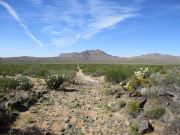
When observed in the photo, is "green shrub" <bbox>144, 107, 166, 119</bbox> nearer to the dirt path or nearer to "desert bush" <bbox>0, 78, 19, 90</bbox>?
the dirt path

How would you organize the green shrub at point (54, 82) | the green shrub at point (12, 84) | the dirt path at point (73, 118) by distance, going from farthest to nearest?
1. the green shrub at point (54, 82)
2. the green shrub at point (12, 84)
3. the dirt path at point (73, 118)

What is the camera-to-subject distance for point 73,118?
14031 mm

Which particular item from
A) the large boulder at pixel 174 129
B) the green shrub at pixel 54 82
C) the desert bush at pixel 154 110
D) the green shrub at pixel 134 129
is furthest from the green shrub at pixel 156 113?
the green shrub at pixel 54 82

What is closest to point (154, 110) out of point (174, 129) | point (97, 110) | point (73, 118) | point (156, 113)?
point (156, 113)

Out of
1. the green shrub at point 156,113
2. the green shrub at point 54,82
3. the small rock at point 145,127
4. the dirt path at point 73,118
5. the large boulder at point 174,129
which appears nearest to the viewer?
the large boulder at point 174,129

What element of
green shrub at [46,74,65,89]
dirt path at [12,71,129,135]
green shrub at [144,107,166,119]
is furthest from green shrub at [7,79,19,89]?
green shrub at [144,107,166,119]

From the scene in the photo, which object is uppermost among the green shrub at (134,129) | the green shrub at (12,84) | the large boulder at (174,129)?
the green shrub at (12,84)

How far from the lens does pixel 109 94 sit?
64.4ft

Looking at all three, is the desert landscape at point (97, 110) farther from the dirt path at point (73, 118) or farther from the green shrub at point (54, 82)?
the green shrub at point (54, 82)

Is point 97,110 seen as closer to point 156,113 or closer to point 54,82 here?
point 156,113

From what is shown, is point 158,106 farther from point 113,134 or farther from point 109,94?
→ point 109,94

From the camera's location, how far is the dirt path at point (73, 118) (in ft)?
41.4

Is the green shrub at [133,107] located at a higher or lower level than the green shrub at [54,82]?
lower

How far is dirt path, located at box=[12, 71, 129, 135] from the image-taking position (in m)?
12.6
